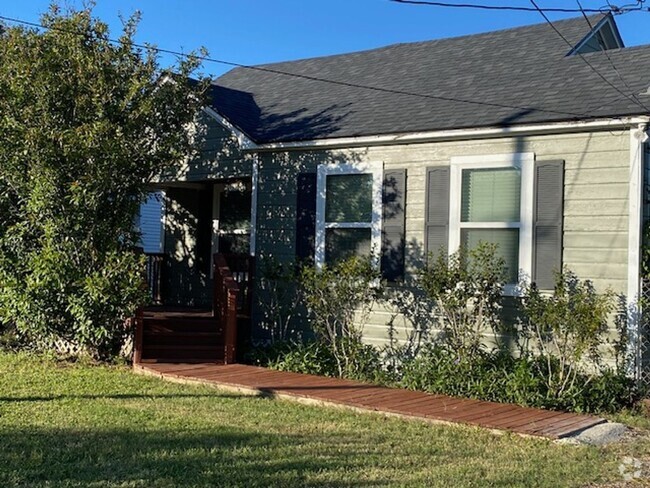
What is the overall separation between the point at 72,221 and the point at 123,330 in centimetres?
159

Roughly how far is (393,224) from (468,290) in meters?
1.42

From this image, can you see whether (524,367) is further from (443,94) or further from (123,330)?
(123,330)

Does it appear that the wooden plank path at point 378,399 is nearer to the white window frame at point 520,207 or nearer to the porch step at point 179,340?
the porch step at point 179,340

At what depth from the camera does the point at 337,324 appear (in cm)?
925

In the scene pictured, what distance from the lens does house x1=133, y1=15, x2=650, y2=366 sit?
7.62 metres

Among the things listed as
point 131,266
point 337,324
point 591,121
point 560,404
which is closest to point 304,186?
point 337,324

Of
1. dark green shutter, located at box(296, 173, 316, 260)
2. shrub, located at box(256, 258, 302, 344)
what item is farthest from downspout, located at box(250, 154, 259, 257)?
dark green shutter, located at box(296, 173, 316, 260)

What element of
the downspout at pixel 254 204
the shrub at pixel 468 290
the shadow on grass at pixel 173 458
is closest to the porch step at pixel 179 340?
the downspout at pixel 254 204

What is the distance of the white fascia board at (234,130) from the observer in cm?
1015

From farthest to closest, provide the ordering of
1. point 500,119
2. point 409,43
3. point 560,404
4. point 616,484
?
point 409,43 < point 500,119 < point 560,404 < point 616,484

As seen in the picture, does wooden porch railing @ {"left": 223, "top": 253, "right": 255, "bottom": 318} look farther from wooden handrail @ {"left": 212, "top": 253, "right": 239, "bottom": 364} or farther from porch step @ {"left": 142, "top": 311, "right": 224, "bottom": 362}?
porch step @ {"left": 142, "top": 311, "right": 224, "bottom": 362}

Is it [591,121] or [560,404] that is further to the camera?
[591,121]

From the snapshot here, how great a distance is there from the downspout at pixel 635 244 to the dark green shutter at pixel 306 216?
395 cm

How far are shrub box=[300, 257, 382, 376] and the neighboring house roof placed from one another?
70.2 inches
